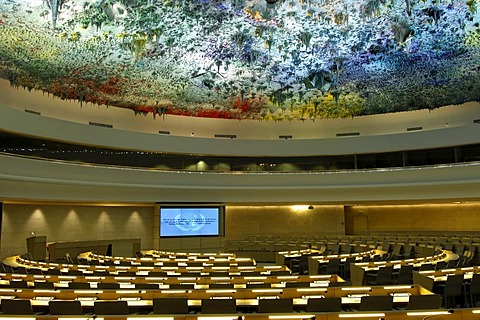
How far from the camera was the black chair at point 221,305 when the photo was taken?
20.3 ft

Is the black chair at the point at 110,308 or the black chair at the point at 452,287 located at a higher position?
the black chair at the point at 110,308

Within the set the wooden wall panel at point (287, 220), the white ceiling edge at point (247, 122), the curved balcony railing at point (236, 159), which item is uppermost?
the white ceiling edge at point (247, 122)

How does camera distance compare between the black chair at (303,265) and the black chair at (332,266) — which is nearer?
the black chair at (332,266)

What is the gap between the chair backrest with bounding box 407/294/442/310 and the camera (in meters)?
6.03

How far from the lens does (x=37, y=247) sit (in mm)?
16969

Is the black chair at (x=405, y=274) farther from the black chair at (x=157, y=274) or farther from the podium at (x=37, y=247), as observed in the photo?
the podium at (x=37, y=247)

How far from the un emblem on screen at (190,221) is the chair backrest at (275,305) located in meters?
16.6

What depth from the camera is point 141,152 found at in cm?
2159

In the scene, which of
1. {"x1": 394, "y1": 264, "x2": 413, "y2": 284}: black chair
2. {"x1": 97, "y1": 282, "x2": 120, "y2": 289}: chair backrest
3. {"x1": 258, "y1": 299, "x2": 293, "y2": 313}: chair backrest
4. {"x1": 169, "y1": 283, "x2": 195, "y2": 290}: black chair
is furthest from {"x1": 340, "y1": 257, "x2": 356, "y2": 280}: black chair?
{"x1": 97, "y1": 282, "x2": 120, "y2": 289}: chair backrest

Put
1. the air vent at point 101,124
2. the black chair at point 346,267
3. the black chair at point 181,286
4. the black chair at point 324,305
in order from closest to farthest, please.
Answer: the black chair at point 324,305 → the black chair at point 181,286 → the black chair at point 346,267 → the air vent at point 101,124

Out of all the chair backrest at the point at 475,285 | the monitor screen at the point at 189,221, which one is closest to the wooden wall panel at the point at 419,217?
the monitor screen at the point at 189,221

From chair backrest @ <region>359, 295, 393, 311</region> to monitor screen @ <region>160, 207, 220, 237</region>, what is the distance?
16.9m

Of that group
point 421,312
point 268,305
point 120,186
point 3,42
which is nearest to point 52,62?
point 3,42

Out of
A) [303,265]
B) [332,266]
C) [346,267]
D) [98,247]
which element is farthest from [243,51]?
[98,247]
